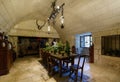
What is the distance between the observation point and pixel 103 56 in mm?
4895

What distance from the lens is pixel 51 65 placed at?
141 inches

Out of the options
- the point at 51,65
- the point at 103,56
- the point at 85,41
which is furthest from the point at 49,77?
the point at 85,41

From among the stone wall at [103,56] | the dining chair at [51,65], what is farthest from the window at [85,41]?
the dining chair at [51,65]

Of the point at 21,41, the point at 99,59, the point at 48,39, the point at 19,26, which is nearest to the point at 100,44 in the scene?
the point at 99,59

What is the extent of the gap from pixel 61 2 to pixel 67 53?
7.58 feet

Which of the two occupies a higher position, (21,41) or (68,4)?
(68,4)

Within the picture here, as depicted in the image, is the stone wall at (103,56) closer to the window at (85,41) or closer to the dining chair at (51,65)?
the window at (85,41)

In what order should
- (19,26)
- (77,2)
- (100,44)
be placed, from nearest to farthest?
(77,2)
(100,44)
(19,26)

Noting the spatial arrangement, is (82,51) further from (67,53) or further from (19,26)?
(19,26)

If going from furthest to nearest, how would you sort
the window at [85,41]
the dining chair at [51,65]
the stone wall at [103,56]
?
the window at [85,41] < the stone wall at [103,56] < the dining chair at [51,65]

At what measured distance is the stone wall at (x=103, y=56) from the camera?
4277 millimetres

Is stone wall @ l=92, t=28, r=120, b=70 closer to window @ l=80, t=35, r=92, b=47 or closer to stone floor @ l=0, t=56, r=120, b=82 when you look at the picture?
stone floor @ l=0, t=56, r=120, b=82

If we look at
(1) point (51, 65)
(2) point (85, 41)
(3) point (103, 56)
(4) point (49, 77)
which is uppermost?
(2) point (85, 41)

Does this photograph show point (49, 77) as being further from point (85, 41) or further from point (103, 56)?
point (85, 41)
